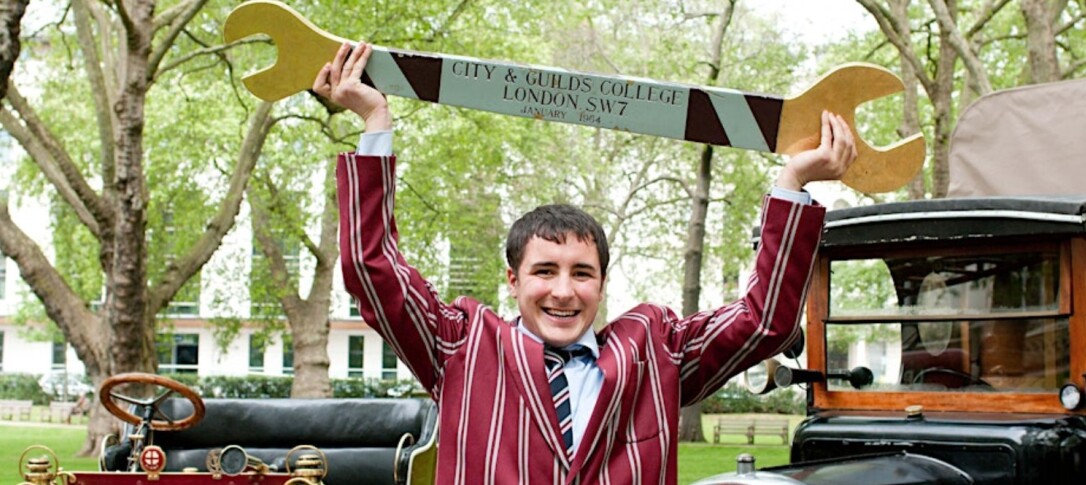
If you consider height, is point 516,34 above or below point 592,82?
above

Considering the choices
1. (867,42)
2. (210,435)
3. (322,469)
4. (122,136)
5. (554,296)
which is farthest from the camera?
(867,42)

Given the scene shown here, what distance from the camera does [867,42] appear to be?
80.0ft

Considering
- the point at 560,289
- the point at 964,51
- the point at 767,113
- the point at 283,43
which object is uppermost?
the point at 964,51

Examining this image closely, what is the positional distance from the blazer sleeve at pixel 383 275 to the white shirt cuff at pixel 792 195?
27.9 inches

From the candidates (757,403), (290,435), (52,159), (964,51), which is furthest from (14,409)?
(290,435)

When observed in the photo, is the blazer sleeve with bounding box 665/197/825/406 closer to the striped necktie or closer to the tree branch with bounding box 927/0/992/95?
the striped necktie

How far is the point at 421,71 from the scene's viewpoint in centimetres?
309

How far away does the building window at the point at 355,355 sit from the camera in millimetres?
52469

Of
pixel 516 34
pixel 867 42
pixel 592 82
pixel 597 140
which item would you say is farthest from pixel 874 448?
pixel 597 140

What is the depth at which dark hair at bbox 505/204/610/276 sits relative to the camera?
2.91 meters

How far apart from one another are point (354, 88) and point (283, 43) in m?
0.19

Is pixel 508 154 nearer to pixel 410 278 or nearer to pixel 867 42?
pixel 867 42

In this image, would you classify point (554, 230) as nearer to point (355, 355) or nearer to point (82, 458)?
point (82, 458)

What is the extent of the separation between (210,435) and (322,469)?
50.0 inches
